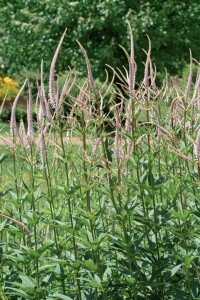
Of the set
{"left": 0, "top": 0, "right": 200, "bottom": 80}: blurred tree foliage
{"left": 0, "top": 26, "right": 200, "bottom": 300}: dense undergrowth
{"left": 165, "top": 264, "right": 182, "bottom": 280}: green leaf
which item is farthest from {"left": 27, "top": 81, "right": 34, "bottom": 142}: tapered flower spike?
{"left": 0, "top": 0, "right": 200, "bottom": 80}: blurred tree foliage

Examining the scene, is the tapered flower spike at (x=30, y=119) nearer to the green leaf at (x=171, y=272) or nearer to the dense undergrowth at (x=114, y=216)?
the dense undergrowth at (x=114, y=216)

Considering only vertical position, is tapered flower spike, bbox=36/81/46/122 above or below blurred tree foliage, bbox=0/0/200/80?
above

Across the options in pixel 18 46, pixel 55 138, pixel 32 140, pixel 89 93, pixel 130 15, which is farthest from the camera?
pixel 18 46

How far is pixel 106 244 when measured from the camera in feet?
13.0

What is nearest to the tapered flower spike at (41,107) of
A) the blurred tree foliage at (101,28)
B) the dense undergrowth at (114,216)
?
the dense undergrowth at (114,216)

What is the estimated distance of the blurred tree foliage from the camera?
760 inches

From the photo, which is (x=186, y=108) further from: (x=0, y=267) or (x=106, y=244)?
(x=0, y=267)

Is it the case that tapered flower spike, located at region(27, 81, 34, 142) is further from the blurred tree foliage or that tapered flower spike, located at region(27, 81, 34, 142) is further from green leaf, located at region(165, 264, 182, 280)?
the blurred tree foliage

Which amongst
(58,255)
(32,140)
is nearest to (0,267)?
(58,255)

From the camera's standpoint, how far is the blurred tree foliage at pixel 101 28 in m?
19.3

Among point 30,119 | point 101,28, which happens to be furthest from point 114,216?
point 101,28

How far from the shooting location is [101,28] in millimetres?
19516

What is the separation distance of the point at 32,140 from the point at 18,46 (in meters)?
17.6

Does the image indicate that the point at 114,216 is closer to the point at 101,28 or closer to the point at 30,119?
the point at 30,119
